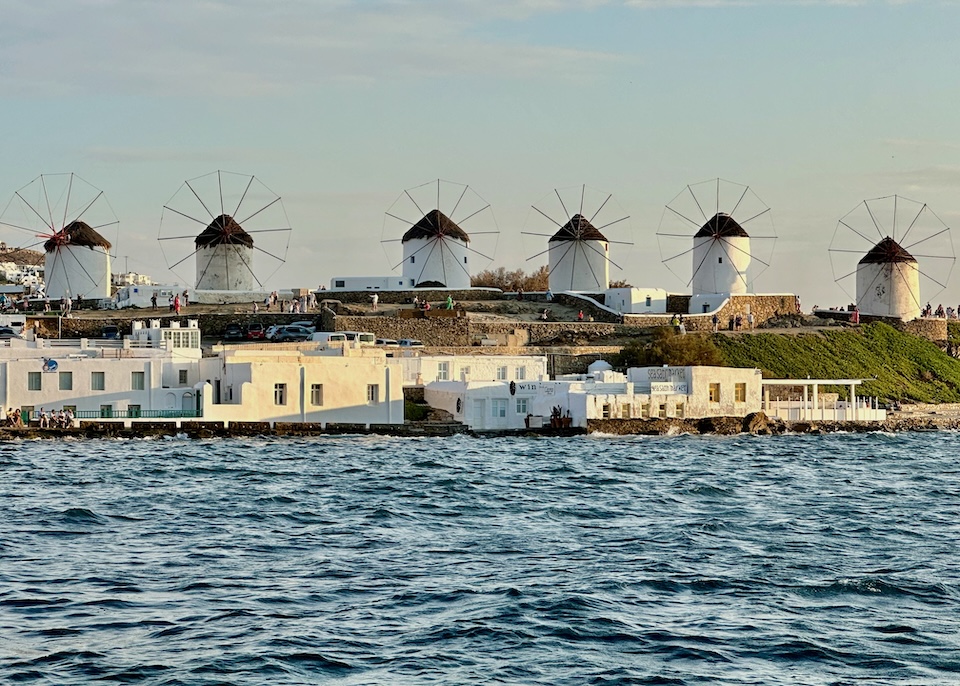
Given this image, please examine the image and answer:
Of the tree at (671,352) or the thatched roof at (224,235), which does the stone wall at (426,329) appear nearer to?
the tree at (671,352)

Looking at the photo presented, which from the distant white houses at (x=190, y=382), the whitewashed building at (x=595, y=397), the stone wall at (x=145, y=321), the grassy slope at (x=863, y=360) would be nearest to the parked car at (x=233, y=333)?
the stone wall at (x=145, y=321)

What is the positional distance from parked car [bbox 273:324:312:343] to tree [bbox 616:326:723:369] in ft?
50.1

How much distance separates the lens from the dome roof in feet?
312

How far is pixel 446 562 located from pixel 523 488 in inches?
485

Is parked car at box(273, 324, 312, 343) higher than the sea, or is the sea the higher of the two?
parked car at box(273, 324, 312, 343)

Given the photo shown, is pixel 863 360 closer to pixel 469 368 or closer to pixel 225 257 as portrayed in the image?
pixel 469 368

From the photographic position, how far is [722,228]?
93125 mm

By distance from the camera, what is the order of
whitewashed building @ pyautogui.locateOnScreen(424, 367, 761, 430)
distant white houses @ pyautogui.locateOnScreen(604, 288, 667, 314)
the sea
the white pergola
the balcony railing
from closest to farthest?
the sea → the balcony railing → whitewashed building @ pyautogui.locateOnScreen(424, 367, 761, 430) → the white pergola → distant white houses @ pyautogui.locateOnScreen(604, 288, 667, 314)

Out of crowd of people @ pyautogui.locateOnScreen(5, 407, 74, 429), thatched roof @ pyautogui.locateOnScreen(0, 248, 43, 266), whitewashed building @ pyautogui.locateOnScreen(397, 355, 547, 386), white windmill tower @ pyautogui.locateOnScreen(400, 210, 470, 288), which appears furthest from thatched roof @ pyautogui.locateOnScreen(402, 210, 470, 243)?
thatched roof @ pyautogui.locateOnScreen(0, 248, 43, 266)

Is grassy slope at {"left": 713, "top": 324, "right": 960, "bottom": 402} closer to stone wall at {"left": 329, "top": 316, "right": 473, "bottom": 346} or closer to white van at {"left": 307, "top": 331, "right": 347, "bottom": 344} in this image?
stone wall at {"left": 329, "top": 316, "right": 473, "bottom": 346}

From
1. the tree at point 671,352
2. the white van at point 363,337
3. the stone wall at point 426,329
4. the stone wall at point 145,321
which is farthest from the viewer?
the stone wall at point 426,329

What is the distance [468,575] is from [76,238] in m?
72.2

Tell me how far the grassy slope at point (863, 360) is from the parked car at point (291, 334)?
21084mm

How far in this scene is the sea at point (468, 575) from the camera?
17.3m
